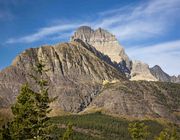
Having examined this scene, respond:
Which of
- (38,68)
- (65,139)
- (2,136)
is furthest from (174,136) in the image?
(38,68)

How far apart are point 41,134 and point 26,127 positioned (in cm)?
197

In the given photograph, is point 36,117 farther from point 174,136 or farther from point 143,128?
point 174,136

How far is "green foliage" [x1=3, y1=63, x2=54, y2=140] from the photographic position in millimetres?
47812

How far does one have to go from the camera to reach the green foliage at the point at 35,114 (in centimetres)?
4781

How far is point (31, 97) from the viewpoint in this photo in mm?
49562

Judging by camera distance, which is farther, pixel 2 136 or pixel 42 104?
pixel 2 136

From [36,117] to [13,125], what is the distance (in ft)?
23.5

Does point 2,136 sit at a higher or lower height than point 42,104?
lower

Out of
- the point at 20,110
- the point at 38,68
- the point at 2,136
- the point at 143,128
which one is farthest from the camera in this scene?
the point at 143,128

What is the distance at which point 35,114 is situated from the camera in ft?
160

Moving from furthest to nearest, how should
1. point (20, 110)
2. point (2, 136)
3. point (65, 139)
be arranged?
point (65, 139)
point (2, 136)
point (20, 110)

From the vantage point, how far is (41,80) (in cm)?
4812

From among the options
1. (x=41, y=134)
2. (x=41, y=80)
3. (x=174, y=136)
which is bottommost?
(x=174, y=136)

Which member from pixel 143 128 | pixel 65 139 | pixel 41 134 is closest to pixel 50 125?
pixel 41 134
